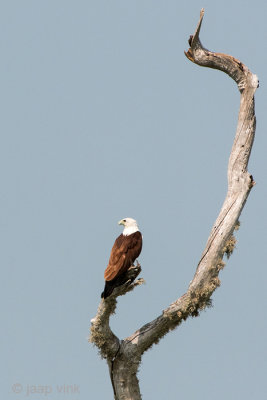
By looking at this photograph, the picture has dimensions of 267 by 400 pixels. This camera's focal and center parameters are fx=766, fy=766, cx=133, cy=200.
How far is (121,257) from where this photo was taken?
1003 cm

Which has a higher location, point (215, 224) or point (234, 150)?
point (234, 150)

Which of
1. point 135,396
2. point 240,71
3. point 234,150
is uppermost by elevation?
point 240,71

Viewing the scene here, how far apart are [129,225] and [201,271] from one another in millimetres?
1205

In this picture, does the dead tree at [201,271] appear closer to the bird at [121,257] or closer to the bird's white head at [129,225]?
the bird at [121,257]

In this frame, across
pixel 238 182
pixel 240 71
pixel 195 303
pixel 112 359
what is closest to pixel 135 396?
pixel 112 359

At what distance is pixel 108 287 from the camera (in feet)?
32.4

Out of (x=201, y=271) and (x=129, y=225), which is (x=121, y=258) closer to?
(x=129, y=225)

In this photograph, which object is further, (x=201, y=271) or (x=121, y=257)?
(x=201, y=271)

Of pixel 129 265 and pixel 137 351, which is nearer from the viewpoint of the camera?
pixel 129 265

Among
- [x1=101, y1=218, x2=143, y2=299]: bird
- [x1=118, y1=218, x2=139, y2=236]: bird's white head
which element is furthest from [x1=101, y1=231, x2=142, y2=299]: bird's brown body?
[x1=118, y1=218, x2=139, y2=236]: bird's white head

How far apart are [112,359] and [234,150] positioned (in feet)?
11.1

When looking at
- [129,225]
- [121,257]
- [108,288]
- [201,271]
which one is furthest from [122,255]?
[201,271]

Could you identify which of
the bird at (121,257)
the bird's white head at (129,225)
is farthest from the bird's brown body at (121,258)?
the bird's white head at (129,225)

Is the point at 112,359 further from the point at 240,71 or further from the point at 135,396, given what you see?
the point at 240,71
